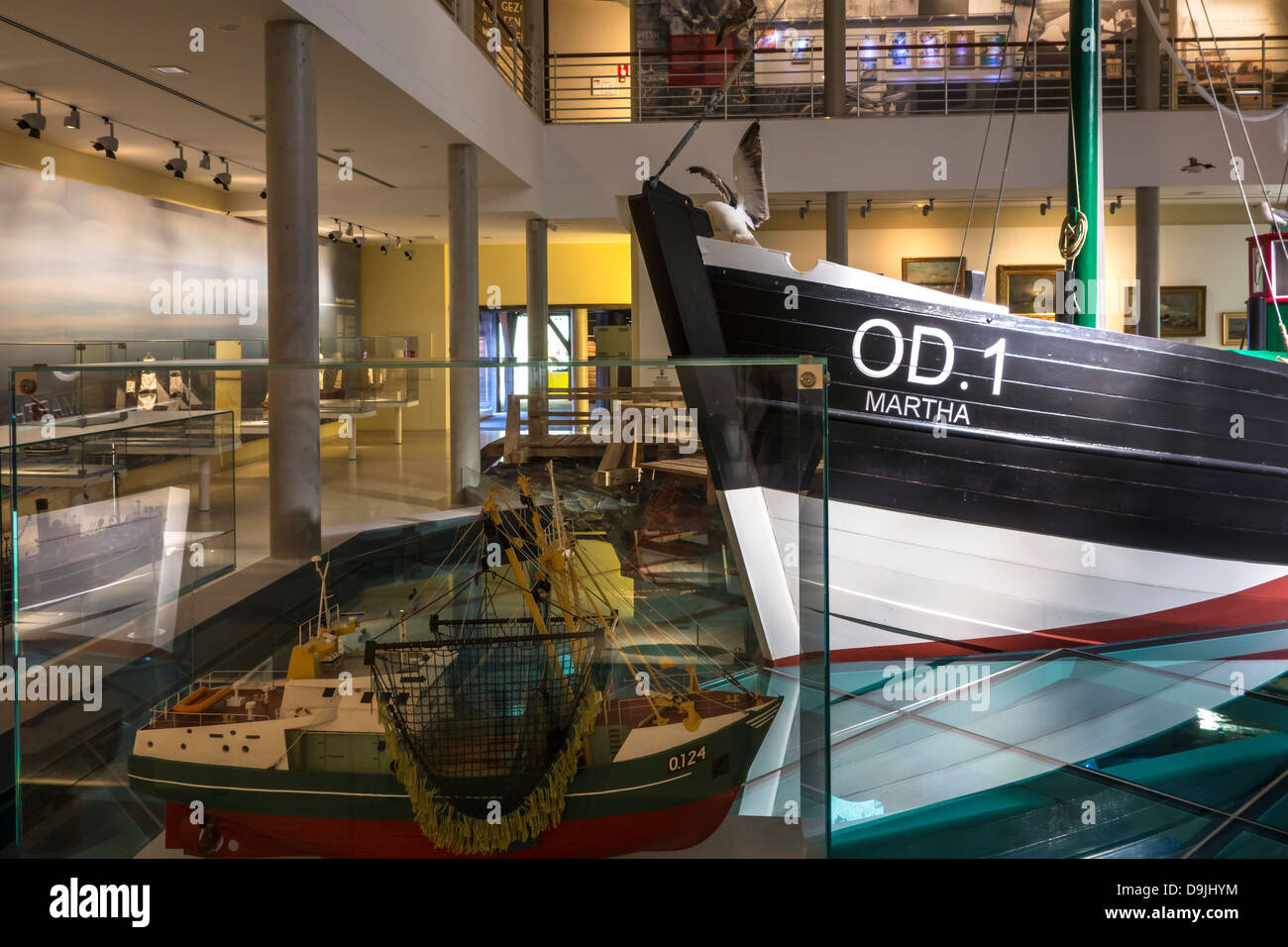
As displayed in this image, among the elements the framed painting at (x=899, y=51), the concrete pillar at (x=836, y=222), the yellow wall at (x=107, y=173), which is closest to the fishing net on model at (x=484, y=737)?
the yellow wall at (x=107, y=173)

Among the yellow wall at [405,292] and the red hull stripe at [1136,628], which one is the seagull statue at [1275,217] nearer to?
the red hull stripe at [1136,628]

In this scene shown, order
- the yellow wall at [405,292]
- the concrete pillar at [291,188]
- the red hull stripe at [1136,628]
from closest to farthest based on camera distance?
the red hull stripe at [1136,628] < the concrete pillar at [291,188] < the yellow wall at [405,292]

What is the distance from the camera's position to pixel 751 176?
13.0 feet

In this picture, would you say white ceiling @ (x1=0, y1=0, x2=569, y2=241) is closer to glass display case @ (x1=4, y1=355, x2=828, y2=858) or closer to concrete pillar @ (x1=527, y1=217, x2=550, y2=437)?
concrete pillar @ (x1=527, y1=217, x2=550, y2=437)

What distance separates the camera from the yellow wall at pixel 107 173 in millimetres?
8039

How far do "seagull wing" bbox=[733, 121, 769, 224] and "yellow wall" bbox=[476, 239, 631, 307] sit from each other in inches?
463

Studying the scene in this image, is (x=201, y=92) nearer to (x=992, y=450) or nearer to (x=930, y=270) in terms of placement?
(x=992, y=450)

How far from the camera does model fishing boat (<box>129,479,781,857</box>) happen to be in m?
1.93

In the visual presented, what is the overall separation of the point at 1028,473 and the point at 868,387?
2.53 ft

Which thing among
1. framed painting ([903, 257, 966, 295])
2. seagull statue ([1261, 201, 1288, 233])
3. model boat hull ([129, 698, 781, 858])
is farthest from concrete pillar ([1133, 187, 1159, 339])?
model boat hull ([129, 698, 781, 858])

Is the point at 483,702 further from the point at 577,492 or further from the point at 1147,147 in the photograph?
the point at 1147,147
